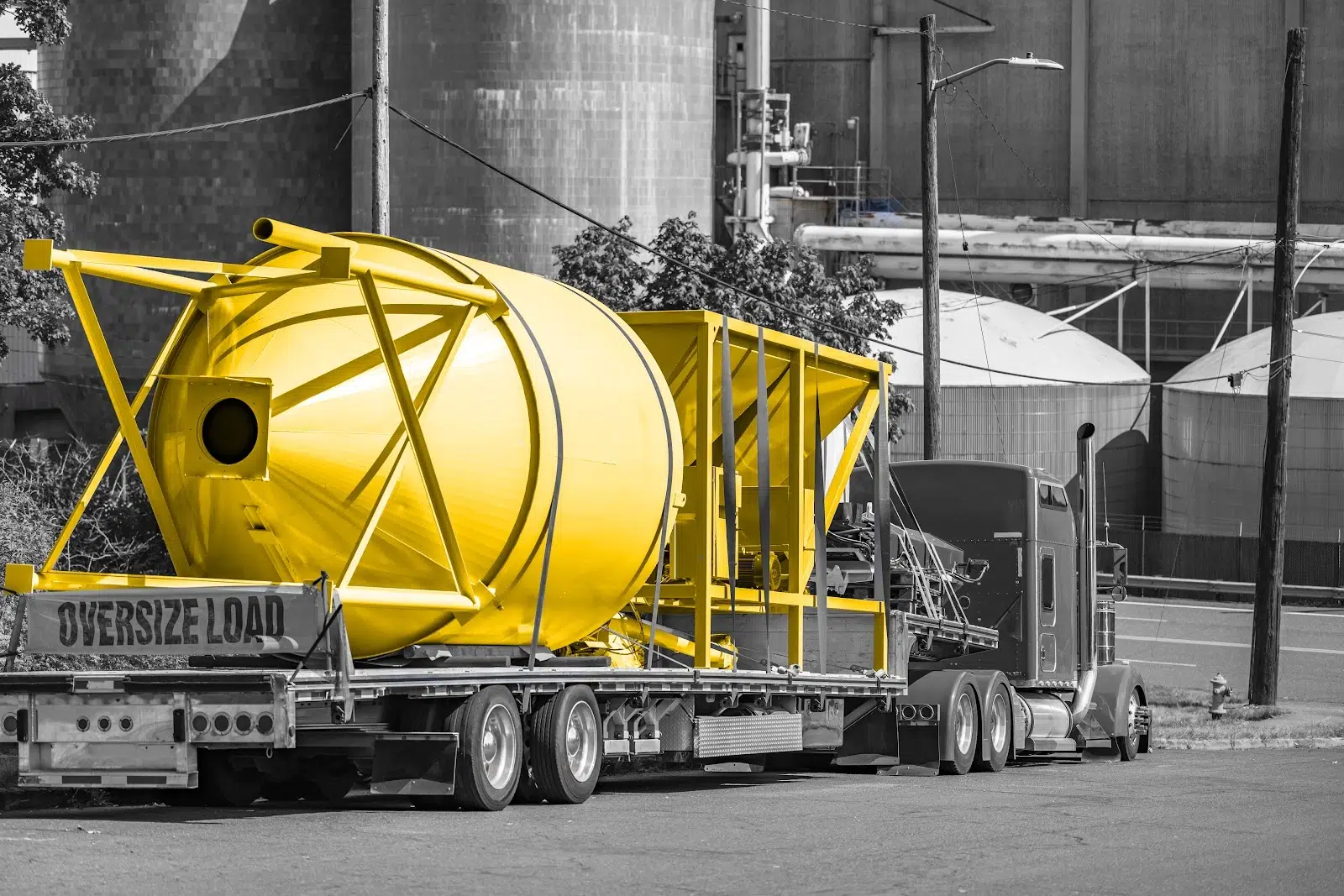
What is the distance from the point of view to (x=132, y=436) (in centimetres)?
1151

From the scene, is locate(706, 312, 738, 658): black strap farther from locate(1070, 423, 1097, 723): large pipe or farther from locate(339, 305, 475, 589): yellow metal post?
locate(1070, 423, 1097, 723): large pipe

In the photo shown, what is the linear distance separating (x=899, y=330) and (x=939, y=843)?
36.3 meters

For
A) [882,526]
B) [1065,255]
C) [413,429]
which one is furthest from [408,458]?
[1065,255]

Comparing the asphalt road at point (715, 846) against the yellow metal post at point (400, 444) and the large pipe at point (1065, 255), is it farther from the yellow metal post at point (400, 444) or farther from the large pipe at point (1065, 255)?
the large pipe at point (1065, 255)

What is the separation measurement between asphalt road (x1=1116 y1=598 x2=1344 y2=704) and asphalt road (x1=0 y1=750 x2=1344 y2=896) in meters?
16.9

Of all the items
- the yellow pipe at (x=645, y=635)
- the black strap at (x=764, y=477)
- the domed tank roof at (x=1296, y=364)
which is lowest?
the yellow pipe at (x=645, y=635)

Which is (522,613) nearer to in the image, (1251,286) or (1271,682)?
(1271,682)

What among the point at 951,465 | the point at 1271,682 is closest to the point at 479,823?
the point at 951,465

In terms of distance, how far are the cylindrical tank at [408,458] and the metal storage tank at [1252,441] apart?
1349 inches

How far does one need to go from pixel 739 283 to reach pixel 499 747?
18.8 meters

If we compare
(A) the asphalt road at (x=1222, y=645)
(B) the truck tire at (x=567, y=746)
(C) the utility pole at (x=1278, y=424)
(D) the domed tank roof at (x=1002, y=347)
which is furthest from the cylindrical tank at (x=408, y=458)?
(D) the domed tank roof at (x=1002, y=347)

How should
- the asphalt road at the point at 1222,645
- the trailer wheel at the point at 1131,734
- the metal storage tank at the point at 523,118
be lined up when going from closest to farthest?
the trailer wheel at the point at 1131,734 → the asphalt road at the point at 1222,645 → the metal storage tank at the point at 523,118

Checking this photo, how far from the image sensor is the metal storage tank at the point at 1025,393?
45594mm

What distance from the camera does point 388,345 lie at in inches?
428
